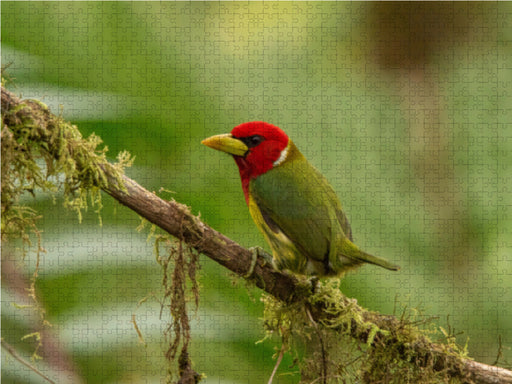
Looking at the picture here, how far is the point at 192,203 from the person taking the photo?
269 centimetres

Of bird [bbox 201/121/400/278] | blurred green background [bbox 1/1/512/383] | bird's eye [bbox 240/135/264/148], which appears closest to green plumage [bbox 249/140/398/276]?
bird [bbox 201/121/400/278]

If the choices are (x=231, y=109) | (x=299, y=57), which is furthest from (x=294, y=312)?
(x=299, y=57)

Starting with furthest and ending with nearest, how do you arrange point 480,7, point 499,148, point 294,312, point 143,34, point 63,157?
point 480,7
point 499,148
point 143,34
point 294,312
point 63,157

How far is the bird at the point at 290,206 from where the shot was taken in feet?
7.29

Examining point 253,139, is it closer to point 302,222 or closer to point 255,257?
point 302,222

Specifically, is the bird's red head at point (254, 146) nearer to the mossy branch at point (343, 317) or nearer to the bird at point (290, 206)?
the bird at point (290, 206)

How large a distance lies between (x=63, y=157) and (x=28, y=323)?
3.04ft

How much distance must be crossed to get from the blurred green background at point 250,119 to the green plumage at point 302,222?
0.76 feet

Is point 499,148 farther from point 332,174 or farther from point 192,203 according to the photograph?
point 192,203

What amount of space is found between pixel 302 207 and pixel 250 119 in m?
1.39

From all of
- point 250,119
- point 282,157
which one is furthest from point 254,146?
point 250,119

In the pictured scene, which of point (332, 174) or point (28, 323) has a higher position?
point (332, 174)

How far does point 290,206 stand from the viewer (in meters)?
2.28

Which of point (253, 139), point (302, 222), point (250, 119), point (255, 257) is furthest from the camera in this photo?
point (250, 119)
